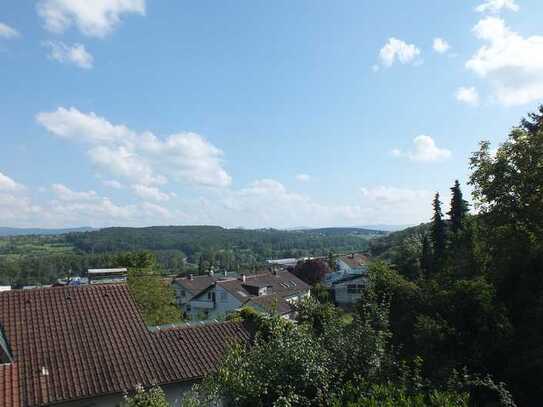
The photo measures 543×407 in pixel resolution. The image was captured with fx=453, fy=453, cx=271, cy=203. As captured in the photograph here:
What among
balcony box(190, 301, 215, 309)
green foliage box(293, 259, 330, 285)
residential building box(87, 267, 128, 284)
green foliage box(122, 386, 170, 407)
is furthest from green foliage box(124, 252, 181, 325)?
green foliage box(293, 259, 330, 285)

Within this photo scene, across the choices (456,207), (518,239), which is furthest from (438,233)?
(518,239)

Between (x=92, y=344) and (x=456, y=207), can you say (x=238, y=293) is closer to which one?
(x=456, y=207)

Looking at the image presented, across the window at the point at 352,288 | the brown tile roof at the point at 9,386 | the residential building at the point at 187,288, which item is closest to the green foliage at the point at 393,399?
the brown tile roof at the point at 9,386

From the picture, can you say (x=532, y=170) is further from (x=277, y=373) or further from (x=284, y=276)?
(x=284, y=276)

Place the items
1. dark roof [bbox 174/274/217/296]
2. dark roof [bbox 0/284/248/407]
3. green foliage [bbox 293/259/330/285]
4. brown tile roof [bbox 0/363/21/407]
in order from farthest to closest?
green foliage [bbox 293/259/330/285]
dark roof [bbox 174/274/217/296]
dark roof [bbox 0/284/248/407]
brown tile roof [bbox 0/363/21/407]

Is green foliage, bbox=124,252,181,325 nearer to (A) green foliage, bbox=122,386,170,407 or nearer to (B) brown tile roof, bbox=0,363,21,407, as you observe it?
(B) brown tile roof, bbox=0,363,21,407

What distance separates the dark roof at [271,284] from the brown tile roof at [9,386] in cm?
4241

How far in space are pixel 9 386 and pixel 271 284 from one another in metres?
53.6

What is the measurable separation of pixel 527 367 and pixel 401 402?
7870mm

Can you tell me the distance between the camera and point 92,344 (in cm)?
1327

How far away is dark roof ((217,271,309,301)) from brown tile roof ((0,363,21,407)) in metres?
42.4

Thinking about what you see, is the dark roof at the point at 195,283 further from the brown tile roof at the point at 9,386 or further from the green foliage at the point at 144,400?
the green foliage at the point at 144,400

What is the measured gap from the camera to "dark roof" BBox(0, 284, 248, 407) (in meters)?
11.9

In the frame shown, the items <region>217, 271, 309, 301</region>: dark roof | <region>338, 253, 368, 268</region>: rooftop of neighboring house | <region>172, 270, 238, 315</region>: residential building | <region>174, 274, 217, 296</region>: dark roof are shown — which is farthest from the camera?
<region>338, 253, 368, 268</region>: rooftop of neighboring house
